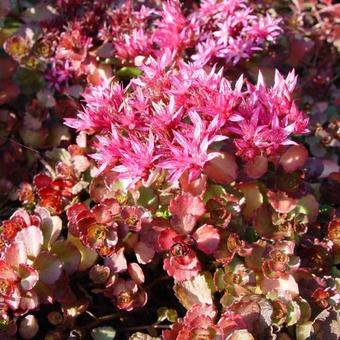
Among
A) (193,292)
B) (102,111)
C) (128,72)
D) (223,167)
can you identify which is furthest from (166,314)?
(128,72)

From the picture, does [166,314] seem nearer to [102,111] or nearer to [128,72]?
[102,111]

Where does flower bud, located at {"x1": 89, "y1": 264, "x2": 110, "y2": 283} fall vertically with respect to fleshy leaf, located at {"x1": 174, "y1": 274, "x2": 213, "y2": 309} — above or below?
above

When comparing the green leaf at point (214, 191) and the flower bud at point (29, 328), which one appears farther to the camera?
the green leaf at point (214, 191)

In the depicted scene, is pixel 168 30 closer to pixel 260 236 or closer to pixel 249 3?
pixel 249 3

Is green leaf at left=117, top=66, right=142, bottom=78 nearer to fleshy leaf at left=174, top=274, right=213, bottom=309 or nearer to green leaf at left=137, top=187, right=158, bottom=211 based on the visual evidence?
green leaf at left=137, top=187, right=158, bottom=211

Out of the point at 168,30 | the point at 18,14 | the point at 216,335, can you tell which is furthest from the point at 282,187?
the point at 18,14

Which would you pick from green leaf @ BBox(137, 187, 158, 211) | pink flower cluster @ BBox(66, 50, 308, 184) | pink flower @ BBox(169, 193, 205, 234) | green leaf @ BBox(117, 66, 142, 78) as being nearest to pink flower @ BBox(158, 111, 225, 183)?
pink flower cluster @ BBox(66, 50, 308, 184)

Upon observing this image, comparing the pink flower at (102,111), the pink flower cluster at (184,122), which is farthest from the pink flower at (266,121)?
the pink flower at (102,111)

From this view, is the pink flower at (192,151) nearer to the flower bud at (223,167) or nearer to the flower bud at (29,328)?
the flower bud at (223,167)
